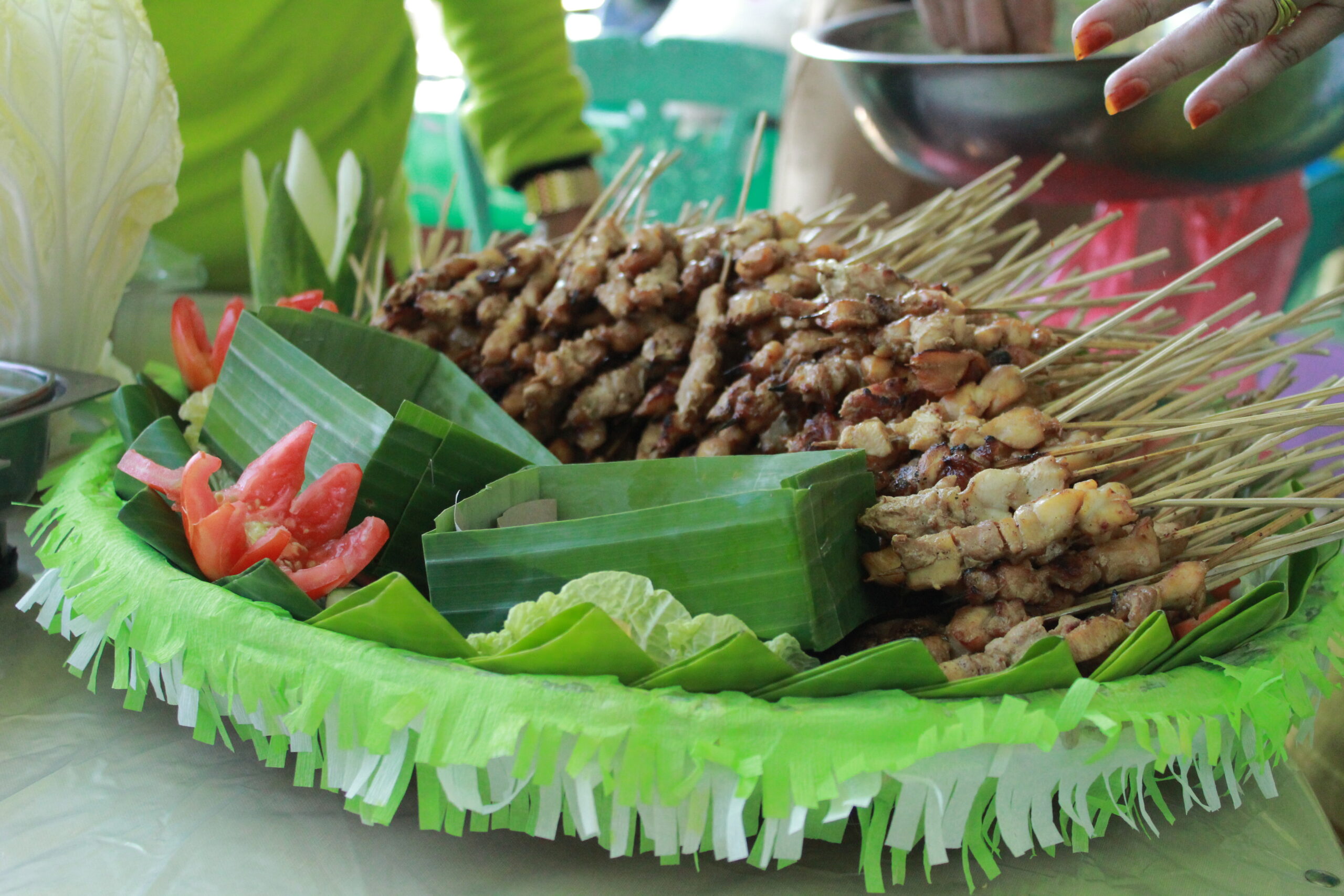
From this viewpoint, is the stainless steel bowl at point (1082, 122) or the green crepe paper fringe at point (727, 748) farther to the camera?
the stainless steel bowl at point (1082, 122)

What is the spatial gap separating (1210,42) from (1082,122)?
1.61 feet

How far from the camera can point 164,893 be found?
693 mm

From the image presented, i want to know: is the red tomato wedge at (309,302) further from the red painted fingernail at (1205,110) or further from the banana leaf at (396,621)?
the red painted fingernail at (1205,110)

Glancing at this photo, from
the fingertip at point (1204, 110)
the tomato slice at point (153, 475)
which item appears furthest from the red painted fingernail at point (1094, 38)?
the tomato slice at point (153, 475)

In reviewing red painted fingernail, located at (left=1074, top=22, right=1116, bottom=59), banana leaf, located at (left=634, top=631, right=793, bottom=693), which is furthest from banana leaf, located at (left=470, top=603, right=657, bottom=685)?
red painted fingernail, located at (left=1074, top=22, right=1116, bottom=59)

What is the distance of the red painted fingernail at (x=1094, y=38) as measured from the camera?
0.97 metres

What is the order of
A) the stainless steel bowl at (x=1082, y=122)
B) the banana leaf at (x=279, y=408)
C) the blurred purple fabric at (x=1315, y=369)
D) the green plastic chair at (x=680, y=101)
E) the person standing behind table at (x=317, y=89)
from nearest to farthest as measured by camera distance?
the banana leaf at (x=279, y=408) < the stainless steel bowl at (x=1082, y=122) < the person standing behind table at (x=317, y=89) < the blurred purple fabric at (x=1315, y=369) < the green plastic chair at (x=680, y=101)

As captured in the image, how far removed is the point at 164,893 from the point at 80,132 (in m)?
1.03

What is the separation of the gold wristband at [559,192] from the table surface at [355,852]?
243cm

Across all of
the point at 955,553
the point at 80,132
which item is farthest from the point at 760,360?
the point at 80,132

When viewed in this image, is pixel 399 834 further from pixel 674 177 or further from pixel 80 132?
pixel 674 177

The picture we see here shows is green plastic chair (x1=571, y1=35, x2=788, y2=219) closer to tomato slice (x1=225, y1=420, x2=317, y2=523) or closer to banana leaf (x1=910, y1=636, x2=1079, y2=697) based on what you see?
tomato slice (x1=225, y1=420, x2=317, y2=523)

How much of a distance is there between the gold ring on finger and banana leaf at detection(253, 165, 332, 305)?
1.32 m

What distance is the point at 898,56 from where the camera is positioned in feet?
5.17
